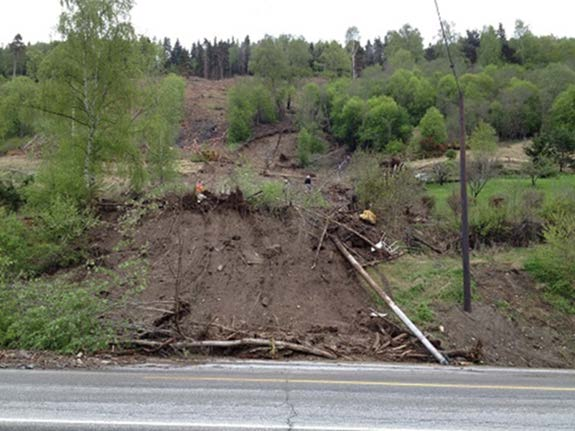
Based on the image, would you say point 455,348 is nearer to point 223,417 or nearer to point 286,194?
point 286,194

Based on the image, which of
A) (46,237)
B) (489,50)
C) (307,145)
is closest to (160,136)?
(46,237)

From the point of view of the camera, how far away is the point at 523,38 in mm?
112750

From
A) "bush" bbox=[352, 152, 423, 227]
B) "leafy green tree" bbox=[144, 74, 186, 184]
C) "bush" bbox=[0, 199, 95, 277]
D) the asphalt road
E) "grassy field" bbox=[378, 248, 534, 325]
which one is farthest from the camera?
"leafy green tree" bbox=[144, 74, 186, 184]

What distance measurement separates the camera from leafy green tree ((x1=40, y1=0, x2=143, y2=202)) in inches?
904

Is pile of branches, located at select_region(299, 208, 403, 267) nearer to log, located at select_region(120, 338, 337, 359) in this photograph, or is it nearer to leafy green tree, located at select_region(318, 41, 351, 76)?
log, located at select_region(120, 338, 337, 359)

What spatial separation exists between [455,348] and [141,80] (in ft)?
59.4

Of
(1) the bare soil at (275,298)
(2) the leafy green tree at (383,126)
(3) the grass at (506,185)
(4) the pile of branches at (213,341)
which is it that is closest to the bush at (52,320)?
(1) the bare soil at (275,298)

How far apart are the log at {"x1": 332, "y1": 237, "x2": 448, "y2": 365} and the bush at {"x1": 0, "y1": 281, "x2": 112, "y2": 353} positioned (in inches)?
308

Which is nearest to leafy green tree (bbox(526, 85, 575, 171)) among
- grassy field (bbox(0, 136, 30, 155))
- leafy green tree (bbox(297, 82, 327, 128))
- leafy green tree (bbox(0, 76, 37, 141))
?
leafy green tree (bbox(297, 82, 327, 128))

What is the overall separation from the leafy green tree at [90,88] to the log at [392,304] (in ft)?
→ 33.6

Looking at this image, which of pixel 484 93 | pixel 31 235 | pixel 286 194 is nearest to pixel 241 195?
pixel 286 194

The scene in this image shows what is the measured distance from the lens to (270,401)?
6.84 m

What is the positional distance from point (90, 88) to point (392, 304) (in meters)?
15.6

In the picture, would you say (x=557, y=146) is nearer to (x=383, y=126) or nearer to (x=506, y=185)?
(x=506, y=185)
